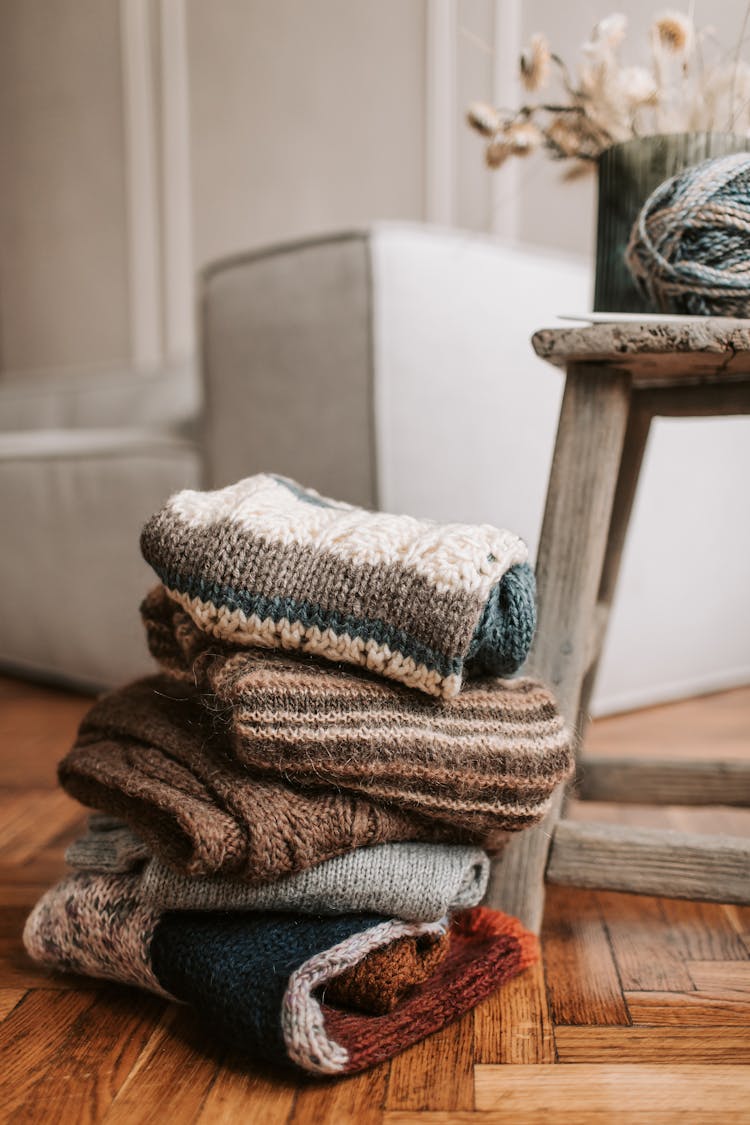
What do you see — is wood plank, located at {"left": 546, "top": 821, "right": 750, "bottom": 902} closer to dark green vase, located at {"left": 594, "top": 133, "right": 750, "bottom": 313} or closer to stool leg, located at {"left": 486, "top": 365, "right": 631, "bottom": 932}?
stool leg, located at {"left": 486, "top": 365, "right": 631, "bottom": 932}

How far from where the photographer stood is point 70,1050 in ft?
1.69

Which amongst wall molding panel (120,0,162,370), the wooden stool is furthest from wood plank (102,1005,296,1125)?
wall molding panel (120,0,162,370)

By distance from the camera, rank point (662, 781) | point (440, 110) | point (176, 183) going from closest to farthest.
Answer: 1. point (662, 781)
2. point (440, 110)
3. point (176, 183)

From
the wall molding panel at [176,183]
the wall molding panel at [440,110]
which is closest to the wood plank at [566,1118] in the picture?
the wall molding panel at [440,110]

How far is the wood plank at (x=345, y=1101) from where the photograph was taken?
18.0 inches

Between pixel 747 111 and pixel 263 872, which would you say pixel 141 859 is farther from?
pixel 747 111

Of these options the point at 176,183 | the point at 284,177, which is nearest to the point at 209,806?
the point at 284,177

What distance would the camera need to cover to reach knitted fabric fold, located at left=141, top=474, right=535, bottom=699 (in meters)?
0.49

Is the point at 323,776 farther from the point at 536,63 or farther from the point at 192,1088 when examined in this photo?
the point at 536,63

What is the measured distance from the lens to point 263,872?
1.61 ft

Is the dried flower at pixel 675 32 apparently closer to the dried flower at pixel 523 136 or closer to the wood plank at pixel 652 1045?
the dried flower at pixel 523 136

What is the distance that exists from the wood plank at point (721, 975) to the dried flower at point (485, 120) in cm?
61

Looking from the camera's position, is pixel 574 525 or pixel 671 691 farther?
pixel 671 691

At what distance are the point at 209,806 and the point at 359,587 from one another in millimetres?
139
